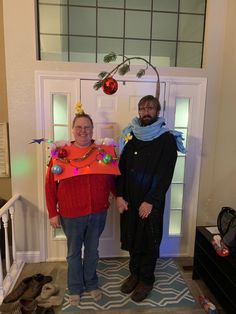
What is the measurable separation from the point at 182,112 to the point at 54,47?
1386mm

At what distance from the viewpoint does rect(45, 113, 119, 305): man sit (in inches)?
69.6

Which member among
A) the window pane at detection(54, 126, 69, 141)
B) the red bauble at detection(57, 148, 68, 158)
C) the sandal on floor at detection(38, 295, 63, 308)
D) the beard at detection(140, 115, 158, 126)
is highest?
the beard at detection(140, 115, 158, 126)

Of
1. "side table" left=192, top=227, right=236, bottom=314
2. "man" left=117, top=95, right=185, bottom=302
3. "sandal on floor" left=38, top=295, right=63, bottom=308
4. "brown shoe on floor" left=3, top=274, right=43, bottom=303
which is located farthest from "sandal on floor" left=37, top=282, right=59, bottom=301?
"side table" left=192, top=227, right=236, bottom=314

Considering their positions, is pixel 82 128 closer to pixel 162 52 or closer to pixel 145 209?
pixel 145 209

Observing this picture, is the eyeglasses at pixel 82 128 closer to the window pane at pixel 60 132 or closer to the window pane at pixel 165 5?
the window pane at pixel 60 132

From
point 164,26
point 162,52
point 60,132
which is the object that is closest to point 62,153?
point 60,132

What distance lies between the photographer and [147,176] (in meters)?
1.88

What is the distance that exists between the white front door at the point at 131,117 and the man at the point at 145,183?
0.43 m

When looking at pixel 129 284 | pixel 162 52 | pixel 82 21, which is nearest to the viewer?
pixel 129 284

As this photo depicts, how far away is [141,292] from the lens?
1982 millimetres

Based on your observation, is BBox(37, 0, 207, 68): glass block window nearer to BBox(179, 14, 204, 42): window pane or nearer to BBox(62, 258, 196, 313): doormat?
BBox(179, 14, 204, 42): window pane

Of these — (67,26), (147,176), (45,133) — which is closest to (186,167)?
(147,176)

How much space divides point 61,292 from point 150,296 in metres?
0.74

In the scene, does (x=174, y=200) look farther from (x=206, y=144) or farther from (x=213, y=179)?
(x=206, y=144)
